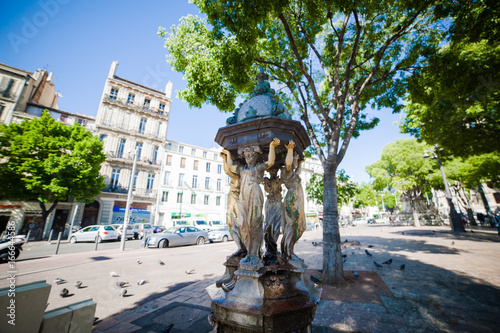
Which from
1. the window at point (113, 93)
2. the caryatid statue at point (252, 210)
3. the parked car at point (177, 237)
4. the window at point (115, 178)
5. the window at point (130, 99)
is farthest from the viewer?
the window at point (130, 99)

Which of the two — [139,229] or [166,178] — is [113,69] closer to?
[166,178]

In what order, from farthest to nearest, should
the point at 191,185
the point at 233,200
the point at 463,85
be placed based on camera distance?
the point at 191,185
the point at 463,85
the point at 233,200

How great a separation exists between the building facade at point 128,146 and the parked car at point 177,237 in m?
11.5

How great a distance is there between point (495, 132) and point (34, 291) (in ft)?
49.4

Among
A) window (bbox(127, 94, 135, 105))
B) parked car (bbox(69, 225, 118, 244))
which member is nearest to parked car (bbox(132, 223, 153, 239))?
parked car (bbox(69, 225, 118, 244))

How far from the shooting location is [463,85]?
6164mm

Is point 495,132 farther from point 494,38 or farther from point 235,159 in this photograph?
point 235,159

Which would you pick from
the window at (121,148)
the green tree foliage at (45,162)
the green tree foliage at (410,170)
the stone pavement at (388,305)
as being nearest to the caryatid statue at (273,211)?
the stone pavement at (388,305)

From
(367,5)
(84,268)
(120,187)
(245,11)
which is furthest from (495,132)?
(120,187)

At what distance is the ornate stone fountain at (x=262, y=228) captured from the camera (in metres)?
2.18

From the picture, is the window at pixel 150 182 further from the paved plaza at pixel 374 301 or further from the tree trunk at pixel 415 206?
the tree trunk at pixel 415 206

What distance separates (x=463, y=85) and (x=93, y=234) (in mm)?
23764

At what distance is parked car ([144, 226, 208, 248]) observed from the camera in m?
13.0

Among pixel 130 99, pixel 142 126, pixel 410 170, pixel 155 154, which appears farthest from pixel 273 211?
pixel 130 99
